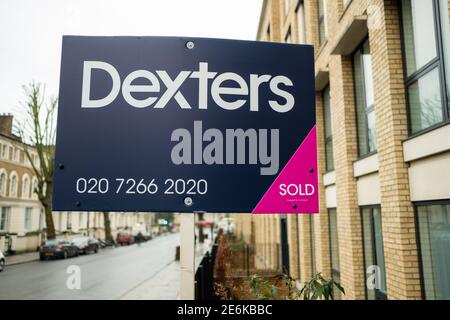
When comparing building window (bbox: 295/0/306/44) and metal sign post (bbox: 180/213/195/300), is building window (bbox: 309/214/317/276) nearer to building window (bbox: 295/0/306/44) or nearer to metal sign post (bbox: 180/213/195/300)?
building window (bbox: 295/0/306/44)

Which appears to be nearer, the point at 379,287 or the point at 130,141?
the point at 130,141

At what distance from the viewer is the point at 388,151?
5734 millimetres

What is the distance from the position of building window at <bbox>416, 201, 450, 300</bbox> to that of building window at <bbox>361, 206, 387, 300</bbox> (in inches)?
47.4

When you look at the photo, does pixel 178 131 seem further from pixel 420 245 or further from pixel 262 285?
pixel 420 245

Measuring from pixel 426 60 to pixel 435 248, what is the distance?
2.60m

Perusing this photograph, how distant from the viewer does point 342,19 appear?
791 cm

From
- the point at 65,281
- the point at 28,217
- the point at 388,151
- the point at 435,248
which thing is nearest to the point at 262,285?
the point at 435,248

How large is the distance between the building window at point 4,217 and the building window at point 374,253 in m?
27.4

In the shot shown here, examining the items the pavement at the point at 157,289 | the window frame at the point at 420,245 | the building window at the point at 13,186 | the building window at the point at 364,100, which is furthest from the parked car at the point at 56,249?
the window frame at the point at 420,245

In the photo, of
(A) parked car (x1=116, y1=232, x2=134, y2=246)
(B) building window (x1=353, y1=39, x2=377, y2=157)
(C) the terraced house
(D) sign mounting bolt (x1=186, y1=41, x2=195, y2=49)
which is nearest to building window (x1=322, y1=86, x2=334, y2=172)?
(C) the terraced house

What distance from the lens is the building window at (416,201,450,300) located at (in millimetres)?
4684

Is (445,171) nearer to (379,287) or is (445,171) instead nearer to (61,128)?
(379,287)

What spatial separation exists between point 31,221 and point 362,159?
31874 millimetres
